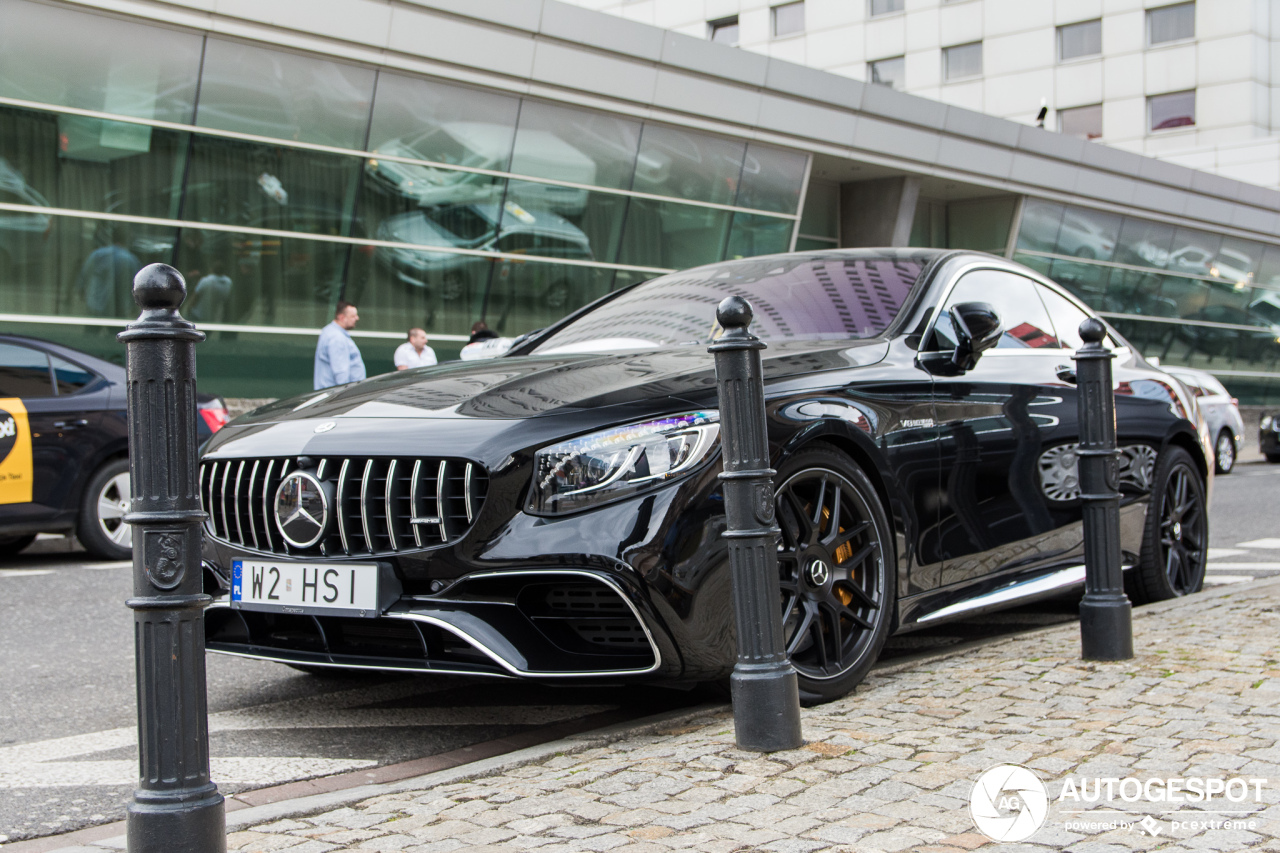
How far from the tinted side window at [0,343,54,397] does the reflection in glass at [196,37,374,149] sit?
28.5 feet

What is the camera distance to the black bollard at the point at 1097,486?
4.50 meters

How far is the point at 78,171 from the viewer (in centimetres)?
1580

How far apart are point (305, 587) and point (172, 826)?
1.25m

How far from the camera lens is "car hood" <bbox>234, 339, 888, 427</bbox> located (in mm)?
3740

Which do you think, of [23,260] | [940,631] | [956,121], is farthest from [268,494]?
[956,121]

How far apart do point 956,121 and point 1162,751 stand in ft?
83.5

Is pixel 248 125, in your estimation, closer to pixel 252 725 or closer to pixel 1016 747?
pixel 252 725

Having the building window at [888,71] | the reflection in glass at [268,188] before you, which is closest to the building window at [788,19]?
the building window at [888,71]

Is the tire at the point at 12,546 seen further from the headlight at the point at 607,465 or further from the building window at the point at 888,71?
the building window at the point at 888,71

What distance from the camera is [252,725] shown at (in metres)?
4.14

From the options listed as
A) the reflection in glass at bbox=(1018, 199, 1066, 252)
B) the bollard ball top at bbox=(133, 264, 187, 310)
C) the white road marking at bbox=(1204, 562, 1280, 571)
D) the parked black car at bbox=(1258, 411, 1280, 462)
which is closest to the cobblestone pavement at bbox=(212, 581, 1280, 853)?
the bollard ball top at bbox=(133, 264, 187, 310)

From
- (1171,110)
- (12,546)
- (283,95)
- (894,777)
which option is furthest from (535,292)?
(1171,110)

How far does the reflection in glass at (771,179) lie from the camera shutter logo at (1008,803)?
2111 cm

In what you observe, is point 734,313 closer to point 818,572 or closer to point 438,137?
point 818,572
